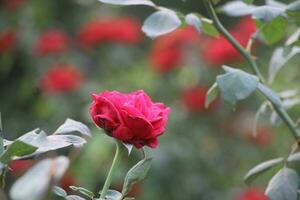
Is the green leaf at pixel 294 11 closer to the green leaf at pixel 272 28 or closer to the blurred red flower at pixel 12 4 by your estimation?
the green leaf at pixel 272 28

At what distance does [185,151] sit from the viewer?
2203 millimetres

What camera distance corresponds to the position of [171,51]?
92.3 inches

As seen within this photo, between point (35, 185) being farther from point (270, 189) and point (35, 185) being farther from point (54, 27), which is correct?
point (54, 27)

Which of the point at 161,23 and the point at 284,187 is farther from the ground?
the point at 161,23

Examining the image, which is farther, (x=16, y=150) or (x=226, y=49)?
(x=226, y=49)

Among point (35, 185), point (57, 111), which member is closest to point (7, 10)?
point (57, 111)

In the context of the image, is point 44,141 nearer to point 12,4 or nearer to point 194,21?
point 194,21

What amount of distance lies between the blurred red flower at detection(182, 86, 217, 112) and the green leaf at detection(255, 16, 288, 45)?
1.25 metres

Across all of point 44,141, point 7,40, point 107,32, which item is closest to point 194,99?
point 107,32

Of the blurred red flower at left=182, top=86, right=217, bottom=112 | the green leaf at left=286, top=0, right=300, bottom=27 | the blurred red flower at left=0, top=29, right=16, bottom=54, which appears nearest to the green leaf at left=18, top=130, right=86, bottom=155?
the green leaf at left=286, top=0, right=300, bottom=27

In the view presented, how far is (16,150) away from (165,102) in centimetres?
170

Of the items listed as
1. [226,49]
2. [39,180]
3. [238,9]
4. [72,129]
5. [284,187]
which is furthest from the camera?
[226,49]

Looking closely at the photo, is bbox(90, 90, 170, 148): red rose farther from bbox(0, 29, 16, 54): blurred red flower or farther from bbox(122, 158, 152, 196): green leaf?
bbox(0, 29, 16, 54): blurred red flower

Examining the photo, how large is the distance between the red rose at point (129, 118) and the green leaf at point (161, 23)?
0.16 meters
